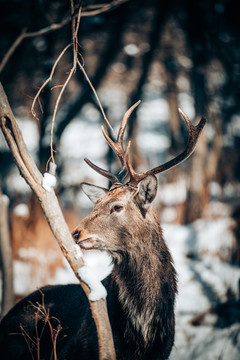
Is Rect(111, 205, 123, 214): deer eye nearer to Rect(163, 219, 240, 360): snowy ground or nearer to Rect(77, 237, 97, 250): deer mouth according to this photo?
Rect(77, 237, 97, 250): deer mouth

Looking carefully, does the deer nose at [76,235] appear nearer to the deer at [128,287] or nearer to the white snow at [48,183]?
the deer at [128,287]

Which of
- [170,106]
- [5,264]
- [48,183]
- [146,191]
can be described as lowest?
[5,264]

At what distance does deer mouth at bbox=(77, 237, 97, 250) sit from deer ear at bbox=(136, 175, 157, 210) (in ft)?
1.60

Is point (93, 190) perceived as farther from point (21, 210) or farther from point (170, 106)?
point (170, 106)

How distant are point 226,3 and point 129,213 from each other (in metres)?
6.31

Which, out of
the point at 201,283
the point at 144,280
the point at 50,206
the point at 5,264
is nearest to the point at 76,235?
the point at 50,206

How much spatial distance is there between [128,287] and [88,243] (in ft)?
1.55

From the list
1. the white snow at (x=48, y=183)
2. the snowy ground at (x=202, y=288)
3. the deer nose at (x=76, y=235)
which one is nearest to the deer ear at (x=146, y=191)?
the deer nose at (x=76, y=235)

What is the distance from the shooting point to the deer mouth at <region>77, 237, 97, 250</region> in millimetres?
2098

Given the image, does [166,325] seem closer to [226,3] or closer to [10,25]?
[10,25]

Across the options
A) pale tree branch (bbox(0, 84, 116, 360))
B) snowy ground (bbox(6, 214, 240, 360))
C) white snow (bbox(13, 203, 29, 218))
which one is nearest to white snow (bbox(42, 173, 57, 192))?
pale tree branch (bbox(0, 84, 116, 360))

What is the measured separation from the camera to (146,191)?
7.47 feet

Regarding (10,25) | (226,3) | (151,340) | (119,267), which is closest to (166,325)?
(151,340)

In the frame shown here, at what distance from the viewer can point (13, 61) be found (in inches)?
234
